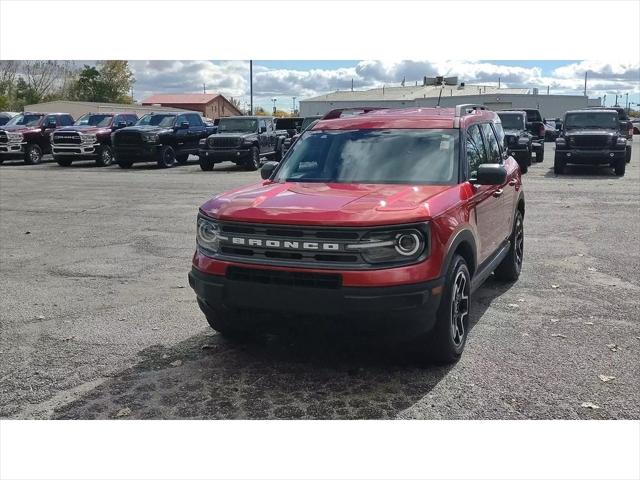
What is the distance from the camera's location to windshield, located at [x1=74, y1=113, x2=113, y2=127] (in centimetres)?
2723

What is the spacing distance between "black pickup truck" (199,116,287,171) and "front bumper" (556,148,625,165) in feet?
34.4

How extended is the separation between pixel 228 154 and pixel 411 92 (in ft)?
209

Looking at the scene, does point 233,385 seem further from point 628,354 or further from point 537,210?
point 537,210

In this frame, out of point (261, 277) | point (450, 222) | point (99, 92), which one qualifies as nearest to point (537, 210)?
point (450, 222)

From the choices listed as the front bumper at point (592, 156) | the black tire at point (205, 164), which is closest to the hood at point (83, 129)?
the black tire at point (205, 164)

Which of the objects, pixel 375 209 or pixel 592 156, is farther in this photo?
pixel 592 156

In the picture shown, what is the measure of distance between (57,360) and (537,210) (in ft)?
33.2

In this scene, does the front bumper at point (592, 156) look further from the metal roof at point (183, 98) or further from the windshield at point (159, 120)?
the metal roof at point (183, 98)

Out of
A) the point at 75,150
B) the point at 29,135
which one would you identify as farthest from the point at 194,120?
the point at 29,135

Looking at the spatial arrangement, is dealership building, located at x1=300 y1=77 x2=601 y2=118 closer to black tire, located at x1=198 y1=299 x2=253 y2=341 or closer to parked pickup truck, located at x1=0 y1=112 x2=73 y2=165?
parked pickup truck, located at x1=0 y1=112 x2=73 y2=165

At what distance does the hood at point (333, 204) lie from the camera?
14.1ft

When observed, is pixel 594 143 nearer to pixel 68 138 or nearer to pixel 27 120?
pixel 68 138

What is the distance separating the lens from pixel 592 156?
19844mm

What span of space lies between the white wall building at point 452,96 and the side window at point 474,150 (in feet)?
232
